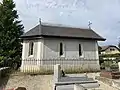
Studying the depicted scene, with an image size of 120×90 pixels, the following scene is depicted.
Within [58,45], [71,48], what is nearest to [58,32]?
[58,45]

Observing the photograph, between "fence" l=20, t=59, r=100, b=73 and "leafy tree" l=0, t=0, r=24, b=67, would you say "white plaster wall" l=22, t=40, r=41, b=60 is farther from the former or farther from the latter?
"leafy tree" l=0, t=0, r=24, b=67

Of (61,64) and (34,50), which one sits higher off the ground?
(34,50)

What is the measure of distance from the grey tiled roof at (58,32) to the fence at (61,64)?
3.31 meters

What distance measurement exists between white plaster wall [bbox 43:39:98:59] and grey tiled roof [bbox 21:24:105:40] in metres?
0.74

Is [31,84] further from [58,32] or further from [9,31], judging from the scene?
[9,31]

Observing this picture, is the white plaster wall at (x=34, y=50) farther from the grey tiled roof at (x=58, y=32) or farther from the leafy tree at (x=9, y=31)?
the leafy tree at (x=9, y=31)

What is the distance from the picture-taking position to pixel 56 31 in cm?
2094

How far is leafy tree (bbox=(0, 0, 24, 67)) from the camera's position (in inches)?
967

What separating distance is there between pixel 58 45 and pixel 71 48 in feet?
6.20

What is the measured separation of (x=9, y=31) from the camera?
2541cm

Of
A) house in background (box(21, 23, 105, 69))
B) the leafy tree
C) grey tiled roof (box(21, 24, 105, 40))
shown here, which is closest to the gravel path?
house in background (box(21, 23, 105, 69))

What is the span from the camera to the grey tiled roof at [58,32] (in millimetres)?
19500

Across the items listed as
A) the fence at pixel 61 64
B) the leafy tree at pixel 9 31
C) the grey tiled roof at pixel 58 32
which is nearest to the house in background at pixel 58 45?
the grey tiled roof at pixel 58 32

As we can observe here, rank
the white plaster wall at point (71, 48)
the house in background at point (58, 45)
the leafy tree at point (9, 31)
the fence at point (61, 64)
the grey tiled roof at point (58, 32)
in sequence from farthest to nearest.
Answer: the leafy tree at point (9, 31) → the grey tiled roof at point (58, 32) → the white plaster wall at point (71, 48) → the house in background at point (58, 45) → the fence at point (61, 64)
